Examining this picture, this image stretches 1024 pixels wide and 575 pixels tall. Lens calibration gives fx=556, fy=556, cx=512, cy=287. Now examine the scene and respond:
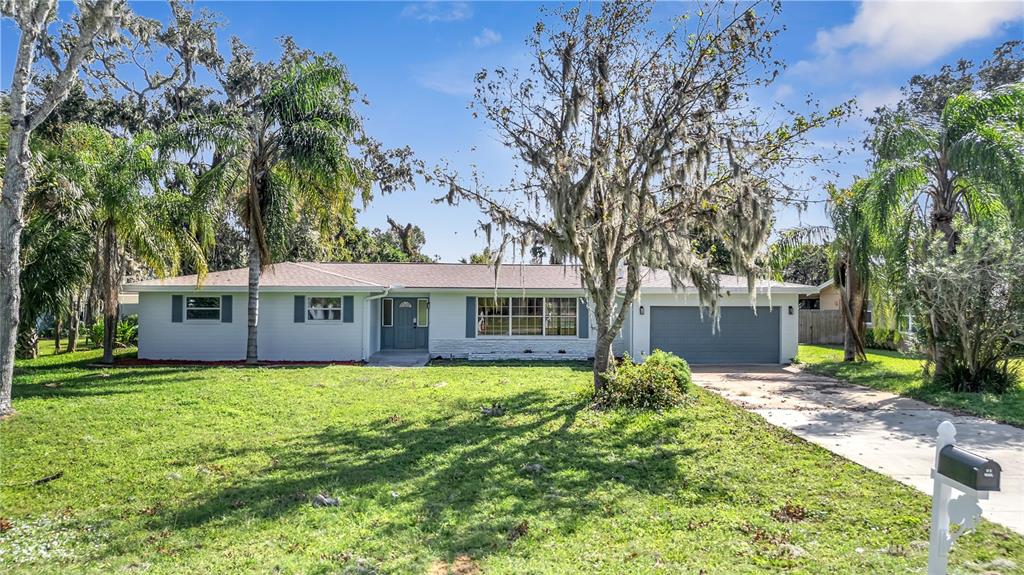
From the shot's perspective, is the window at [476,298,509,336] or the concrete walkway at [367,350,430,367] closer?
the concrete walkway at [367,350,430,367]

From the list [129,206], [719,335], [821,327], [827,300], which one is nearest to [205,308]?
[129,206]

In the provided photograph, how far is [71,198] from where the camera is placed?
1197 cm

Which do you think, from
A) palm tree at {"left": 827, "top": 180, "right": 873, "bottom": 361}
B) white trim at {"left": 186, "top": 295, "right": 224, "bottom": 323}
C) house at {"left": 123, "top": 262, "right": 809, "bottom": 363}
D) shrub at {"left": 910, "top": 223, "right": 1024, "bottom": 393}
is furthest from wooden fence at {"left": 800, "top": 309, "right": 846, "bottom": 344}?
white trim at {"left": 186, "top": 295, "right": 224, "bottom": 323}

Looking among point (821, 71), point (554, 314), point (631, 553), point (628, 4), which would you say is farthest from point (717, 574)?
point (554, 314)

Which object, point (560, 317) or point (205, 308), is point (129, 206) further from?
point (560, 317)

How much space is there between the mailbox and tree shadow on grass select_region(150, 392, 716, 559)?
2.73 m

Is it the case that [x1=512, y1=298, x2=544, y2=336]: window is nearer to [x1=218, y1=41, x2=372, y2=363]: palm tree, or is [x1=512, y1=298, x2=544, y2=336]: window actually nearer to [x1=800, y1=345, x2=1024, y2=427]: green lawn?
[x1=218, y1=41, x2=372, y2=363]: palm tree

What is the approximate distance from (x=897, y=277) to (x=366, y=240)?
29077 mm

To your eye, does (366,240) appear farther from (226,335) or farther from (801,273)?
(801,273)

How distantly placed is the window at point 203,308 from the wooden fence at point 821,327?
22.7 metres

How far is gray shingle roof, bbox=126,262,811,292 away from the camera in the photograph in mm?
15930

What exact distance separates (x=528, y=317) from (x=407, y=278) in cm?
441

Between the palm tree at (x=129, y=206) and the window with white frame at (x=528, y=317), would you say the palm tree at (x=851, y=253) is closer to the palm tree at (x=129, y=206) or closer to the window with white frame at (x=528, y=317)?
the window with white frame at (x=528, y=317)

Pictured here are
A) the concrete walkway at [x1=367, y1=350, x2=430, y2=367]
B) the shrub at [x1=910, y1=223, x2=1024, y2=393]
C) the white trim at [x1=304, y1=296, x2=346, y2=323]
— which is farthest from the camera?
the white trim at [x1=304, y1=296, x2=346, y2=323]
